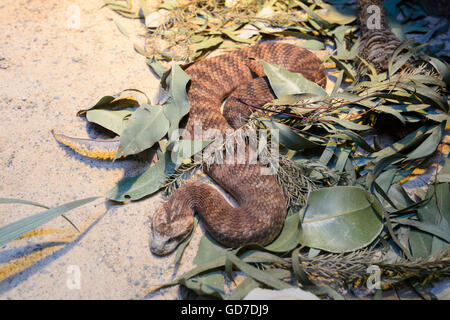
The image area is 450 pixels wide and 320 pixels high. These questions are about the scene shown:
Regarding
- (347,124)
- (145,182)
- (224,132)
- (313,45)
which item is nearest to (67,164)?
(145,182)

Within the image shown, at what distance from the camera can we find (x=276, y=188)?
8.01 feet

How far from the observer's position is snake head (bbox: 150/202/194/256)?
85.5 inches

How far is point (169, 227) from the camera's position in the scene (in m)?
2.20

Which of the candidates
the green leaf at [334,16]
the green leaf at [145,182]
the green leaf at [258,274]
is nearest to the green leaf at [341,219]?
the green leaf at [258,274]

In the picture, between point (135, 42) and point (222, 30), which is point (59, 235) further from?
point (222, 30)

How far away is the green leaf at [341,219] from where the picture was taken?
211cm

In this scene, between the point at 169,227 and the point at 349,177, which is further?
the point at 349,177

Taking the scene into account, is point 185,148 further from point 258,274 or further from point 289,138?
point 258,274

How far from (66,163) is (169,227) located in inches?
37.2

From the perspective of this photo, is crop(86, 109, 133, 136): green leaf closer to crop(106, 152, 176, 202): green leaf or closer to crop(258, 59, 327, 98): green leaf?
crop(106, 152, 176, 202): green leaf

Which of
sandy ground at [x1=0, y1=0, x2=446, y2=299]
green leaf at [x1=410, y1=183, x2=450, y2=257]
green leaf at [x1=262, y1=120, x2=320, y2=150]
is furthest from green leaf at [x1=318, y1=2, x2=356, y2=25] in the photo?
green leaf at [x1=410, y1=183, x2=450, y2=257]

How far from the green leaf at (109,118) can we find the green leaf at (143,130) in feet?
0.75

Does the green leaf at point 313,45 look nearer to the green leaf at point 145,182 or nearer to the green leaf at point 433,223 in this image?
the green leaf at point 433,223
